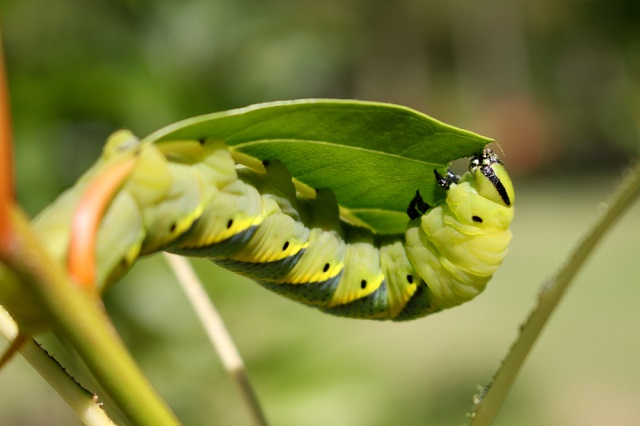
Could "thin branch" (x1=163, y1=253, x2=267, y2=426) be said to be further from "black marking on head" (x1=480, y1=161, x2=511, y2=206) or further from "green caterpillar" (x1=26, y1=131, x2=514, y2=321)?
"black marking on head" (x1=480, y1=161, x2=511, y2=206)

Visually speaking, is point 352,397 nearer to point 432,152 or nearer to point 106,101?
point 106,101

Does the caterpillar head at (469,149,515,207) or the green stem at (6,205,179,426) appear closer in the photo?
the green stem at (6,205,179,426)

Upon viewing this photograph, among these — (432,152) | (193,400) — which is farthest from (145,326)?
(432,152)

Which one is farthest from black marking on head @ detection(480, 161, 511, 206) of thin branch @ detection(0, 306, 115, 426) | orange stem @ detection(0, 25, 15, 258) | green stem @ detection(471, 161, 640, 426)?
orange stem @ detection(0, 25, 15, 258)

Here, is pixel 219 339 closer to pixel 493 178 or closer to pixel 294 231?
pixel 294 231

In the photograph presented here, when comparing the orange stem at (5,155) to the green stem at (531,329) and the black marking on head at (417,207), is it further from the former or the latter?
the black marking on head at (417,207)

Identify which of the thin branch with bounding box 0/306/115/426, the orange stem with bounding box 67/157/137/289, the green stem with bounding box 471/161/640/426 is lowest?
the green stem with bounding box 471/161/640/426
